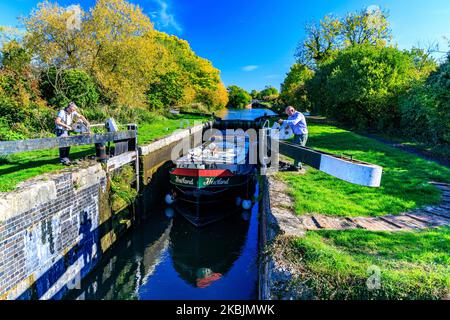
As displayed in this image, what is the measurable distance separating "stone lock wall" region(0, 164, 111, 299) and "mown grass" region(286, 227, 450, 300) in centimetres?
431

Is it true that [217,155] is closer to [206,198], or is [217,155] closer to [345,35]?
[206,198]

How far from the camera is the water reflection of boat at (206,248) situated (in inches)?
278

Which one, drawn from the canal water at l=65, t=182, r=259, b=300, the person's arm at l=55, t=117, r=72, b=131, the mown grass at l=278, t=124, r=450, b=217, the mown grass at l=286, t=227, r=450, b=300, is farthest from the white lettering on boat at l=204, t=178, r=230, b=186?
the mown grass at l=286, t=227, r=450, b=300

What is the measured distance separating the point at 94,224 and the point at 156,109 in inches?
787

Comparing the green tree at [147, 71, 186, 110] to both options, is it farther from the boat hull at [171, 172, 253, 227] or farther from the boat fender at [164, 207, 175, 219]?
the boat hull at [171, 172, 253, 227]

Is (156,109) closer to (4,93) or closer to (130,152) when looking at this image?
(4,93)

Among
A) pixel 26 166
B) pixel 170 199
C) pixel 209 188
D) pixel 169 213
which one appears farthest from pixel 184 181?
pixel 26 166

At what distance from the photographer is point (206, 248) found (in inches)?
326

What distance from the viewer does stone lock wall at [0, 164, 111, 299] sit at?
4.43 metres

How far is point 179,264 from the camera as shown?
294 inches

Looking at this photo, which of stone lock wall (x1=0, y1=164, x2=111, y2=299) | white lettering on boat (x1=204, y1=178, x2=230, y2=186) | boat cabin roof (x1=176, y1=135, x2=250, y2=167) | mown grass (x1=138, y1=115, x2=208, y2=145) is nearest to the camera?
stone lock wall (x1=0, y1=164, x2=111, y2=299)

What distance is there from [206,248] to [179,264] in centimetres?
106

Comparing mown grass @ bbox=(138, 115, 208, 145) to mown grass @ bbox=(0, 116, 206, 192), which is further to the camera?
mown grass @ bbox=(138, 115, 208, 145)

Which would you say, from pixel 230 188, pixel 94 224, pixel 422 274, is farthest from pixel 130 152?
pixel 422 274
